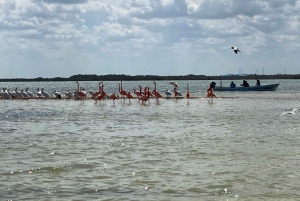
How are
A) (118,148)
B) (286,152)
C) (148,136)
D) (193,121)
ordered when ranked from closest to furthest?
(286,152)
(118,148)
(148,136)
(193,121)

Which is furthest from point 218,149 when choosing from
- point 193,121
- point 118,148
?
point 193,121

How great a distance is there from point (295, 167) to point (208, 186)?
2277 millimetres

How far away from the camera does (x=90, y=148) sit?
508 inches

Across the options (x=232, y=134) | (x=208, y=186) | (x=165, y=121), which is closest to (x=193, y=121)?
(x=165, y=121)

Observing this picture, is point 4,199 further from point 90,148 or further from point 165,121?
point 165,121

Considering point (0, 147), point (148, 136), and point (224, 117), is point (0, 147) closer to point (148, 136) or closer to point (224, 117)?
point (148, 136)

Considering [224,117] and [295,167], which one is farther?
[224,117]

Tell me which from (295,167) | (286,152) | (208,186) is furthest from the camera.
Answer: (286,152)

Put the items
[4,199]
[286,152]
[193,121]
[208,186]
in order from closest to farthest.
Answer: [4,199] → [208,186] → [286,152] → [193,121]

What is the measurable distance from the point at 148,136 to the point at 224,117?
26.2ft

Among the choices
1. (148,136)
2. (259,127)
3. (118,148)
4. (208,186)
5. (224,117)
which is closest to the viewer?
(208,186)

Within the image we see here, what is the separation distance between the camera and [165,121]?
20891 millimetres

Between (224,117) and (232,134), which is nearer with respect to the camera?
(232,134)

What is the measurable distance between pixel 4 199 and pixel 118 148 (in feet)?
17.0
